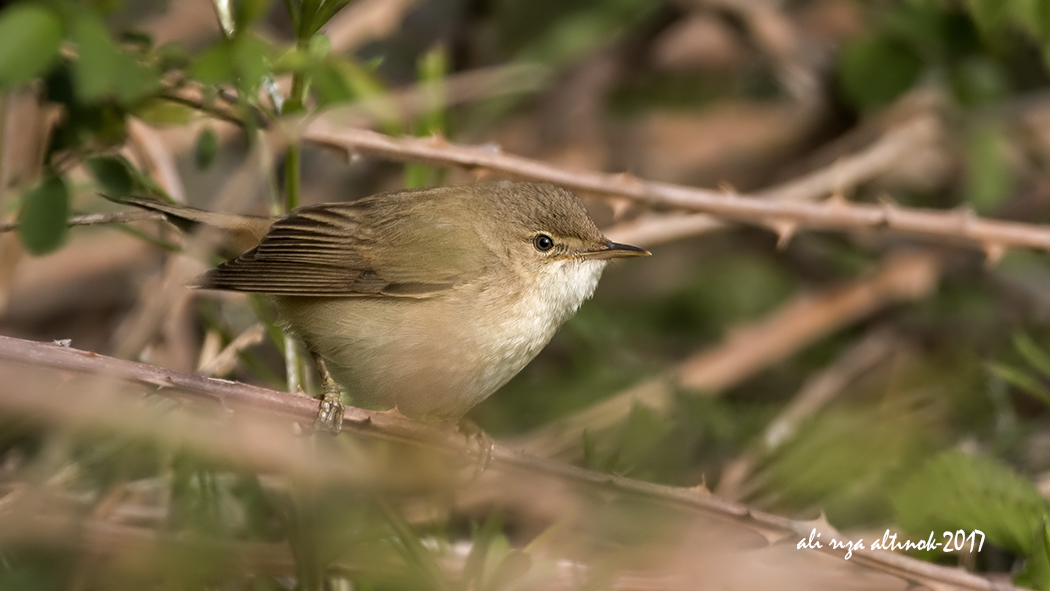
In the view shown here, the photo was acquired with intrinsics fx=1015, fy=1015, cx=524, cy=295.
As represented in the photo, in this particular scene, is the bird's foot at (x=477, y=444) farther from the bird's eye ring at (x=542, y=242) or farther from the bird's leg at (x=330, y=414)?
the bird's eye ring at (x=542, y=242)

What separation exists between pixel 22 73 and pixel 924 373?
3587 mm

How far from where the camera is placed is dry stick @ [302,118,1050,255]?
286 centimetres

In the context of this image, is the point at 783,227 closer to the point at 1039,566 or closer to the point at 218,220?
the point at 1039,566

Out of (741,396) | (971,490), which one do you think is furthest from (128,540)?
(741,396)

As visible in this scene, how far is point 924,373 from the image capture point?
4.30m

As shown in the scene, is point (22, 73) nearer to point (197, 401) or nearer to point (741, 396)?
point (197, 401)

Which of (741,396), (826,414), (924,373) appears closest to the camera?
(826,414)

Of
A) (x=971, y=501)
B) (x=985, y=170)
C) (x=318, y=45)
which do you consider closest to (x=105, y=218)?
(x=318, y=45)

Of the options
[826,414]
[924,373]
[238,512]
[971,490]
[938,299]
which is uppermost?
[938,299]

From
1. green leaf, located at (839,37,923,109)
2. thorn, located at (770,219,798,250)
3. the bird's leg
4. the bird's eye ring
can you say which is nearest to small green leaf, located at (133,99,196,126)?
the bird's leg

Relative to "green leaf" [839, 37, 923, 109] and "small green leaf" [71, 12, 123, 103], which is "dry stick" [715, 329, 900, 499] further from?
"small green leaf" [71, 12, 123, 103]

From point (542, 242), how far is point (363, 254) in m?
0.54

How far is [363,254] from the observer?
297 cm

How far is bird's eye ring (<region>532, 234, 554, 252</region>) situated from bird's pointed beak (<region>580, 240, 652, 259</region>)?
10cm
